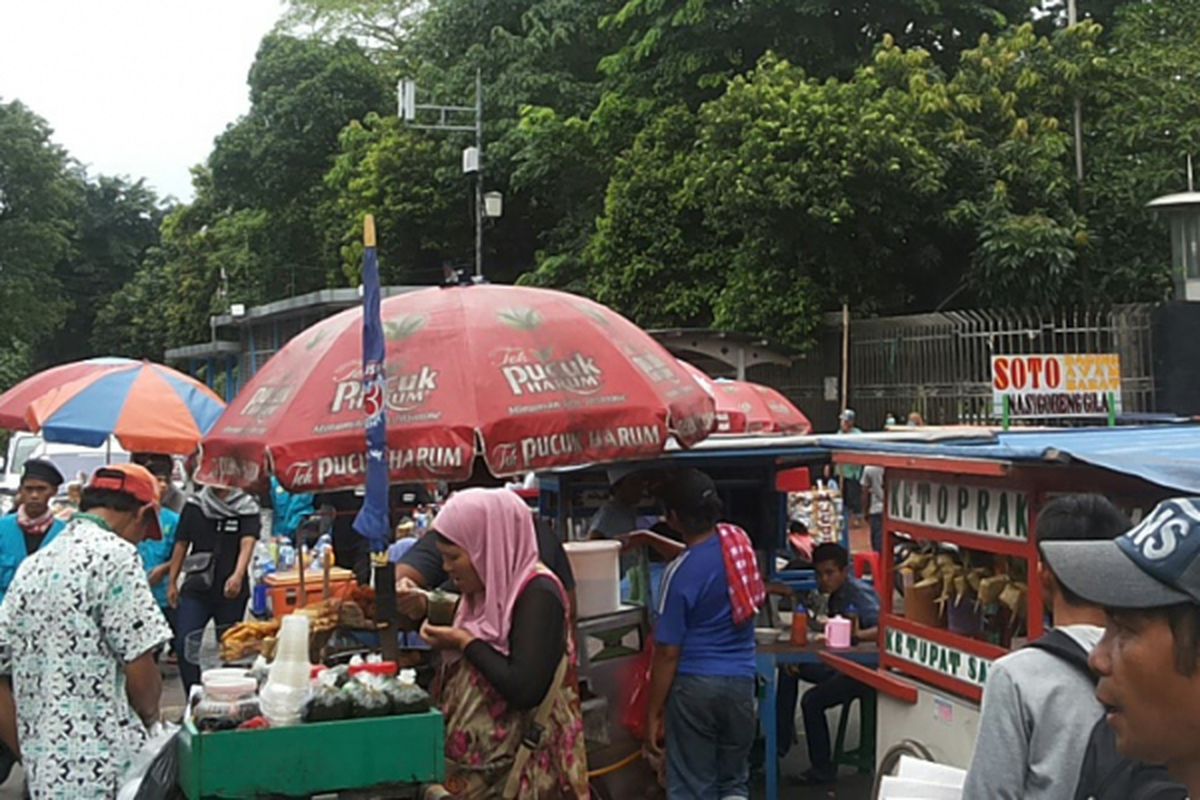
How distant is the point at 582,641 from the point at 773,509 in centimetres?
297

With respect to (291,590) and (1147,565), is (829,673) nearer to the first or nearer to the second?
(291,590)

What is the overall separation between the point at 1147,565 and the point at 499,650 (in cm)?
300

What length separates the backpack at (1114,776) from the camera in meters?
2.22

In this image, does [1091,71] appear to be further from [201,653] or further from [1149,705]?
[1149,705]

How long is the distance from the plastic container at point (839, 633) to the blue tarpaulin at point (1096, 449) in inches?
47.7

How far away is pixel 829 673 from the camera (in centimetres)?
776

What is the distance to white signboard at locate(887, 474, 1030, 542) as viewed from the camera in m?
5.21

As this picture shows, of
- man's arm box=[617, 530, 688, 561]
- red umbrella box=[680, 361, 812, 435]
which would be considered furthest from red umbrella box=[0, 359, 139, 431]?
man's arm box=[617, 530, 688, 561]

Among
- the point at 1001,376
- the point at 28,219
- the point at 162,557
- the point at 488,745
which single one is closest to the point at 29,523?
the point at 162,557

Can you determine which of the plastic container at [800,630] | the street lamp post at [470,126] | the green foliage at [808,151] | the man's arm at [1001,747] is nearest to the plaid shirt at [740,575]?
the plastic container at [800,630]

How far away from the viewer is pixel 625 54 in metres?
25.8

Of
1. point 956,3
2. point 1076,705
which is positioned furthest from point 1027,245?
point 1076,705

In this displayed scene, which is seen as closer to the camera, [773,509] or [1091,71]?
[773,509]

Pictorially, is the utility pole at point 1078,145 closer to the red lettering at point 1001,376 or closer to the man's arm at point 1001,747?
the red lettering at point 1001,376
